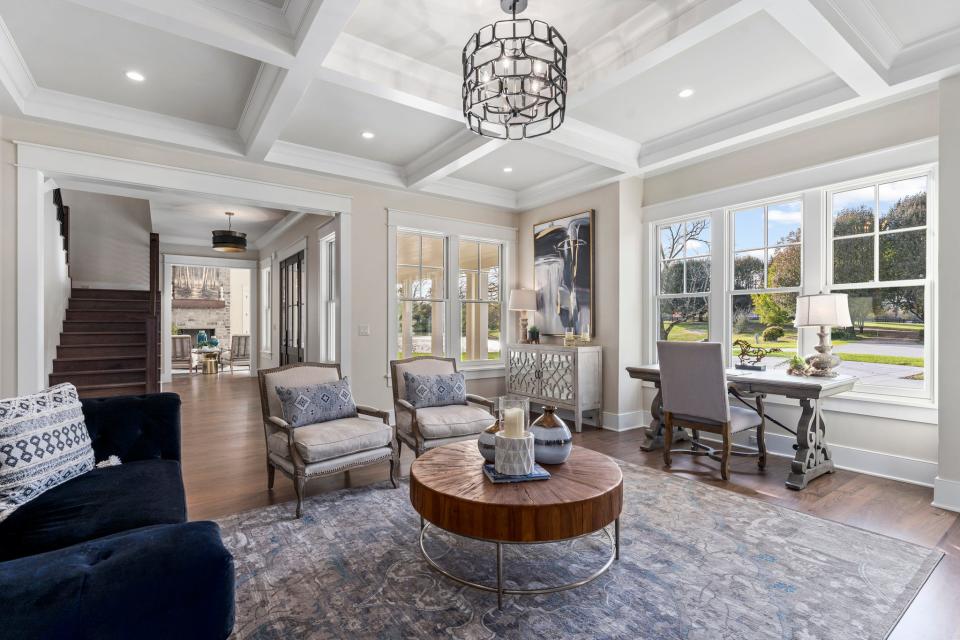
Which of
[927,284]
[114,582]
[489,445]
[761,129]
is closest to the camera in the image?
[114,582]

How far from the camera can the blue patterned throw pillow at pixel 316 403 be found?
3.19m

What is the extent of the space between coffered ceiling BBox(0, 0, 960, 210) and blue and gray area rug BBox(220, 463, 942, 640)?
273 centimetres

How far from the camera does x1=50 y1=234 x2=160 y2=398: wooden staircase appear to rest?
5594mm

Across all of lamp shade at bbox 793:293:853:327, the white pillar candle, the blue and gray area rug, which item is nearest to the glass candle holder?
the white pillar candle

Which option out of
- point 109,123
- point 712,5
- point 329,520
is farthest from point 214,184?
point 712,5

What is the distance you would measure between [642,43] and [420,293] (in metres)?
3.72

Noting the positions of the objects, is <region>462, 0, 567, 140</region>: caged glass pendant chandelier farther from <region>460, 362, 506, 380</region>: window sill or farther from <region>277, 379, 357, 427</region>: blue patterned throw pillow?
<region>460, 362, 506, 380</region>: window sill

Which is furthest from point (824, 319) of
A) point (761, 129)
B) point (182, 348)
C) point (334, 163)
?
point (182, 348)

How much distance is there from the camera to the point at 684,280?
5.01 metres

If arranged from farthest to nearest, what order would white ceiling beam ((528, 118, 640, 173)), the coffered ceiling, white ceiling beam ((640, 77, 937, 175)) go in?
white ceiling beam ((528, 118, 640, 173)) < white ceiling beam ((640, 77, 937, 175)) < the coffered ceiling

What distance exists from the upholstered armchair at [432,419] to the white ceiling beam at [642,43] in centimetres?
242

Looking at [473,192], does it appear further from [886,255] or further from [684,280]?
[886,255]

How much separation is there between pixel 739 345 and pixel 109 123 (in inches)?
226

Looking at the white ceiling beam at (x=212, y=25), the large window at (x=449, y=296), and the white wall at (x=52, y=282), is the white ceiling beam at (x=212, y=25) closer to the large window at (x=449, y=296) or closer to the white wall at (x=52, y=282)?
the large window at (x=449, y=296)
